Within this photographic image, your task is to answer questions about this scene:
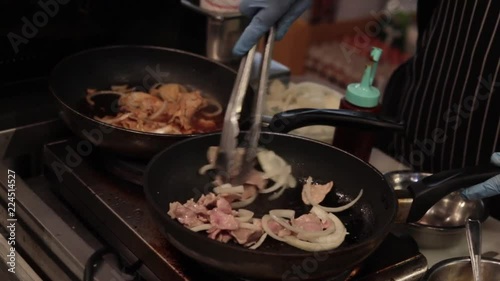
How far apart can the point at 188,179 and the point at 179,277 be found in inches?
9.2

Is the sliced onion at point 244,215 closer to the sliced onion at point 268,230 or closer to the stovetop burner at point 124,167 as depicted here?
the sliced onion at point 268,230

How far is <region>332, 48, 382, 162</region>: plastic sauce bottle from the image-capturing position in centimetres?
140

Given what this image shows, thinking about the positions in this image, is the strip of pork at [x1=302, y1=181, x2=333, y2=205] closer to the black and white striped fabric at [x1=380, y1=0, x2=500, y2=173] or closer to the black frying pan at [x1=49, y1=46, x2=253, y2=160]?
the black frying pan at [x1=49, y1=46, x2=253, y2=160]

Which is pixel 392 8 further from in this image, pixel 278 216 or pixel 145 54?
pixel 278 216

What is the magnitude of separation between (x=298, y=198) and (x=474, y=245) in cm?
33

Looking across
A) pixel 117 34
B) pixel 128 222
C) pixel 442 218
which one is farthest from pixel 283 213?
pixel 117 34

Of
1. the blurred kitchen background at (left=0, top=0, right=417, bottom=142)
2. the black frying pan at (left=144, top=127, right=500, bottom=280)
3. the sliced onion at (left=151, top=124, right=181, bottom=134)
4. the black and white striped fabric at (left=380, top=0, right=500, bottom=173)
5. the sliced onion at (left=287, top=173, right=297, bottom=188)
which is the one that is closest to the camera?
the black frying pan at (left=144, top=127, right=500, bottom=280)

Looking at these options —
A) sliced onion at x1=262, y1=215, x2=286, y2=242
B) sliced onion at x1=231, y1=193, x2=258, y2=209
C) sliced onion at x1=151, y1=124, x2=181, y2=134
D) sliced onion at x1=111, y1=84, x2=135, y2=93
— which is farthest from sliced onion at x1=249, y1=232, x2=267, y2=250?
sliced onion at x1=111, y1=84, x2=135, y2=93

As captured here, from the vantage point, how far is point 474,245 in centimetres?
113

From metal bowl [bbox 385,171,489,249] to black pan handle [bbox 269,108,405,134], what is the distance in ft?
0.42

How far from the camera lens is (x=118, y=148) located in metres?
1.18

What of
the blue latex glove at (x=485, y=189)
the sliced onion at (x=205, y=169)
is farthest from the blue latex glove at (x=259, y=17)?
the blue latex glove at (x=485, y=189)

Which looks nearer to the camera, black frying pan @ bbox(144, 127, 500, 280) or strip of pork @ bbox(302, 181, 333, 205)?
black frying pan @ bbox(144, 127, 500, 280)

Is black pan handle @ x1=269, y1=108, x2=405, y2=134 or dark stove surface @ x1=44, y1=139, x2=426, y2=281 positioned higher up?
black pan handle @ x1=269, y1=108, x2=405, y2=134
